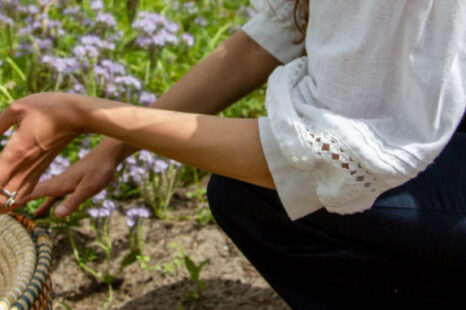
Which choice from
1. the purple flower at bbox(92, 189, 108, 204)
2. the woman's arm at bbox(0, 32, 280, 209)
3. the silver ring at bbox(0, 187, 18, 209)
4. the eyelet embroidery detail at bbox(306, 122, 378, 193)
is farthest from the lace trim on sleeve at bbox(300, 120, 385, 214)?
the purple flower at bbox(92, 189, 108, 204)

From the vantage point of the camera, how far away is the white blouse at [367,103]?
0.99 m

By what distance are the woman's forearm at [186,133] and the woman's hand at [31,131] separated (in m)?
0.02

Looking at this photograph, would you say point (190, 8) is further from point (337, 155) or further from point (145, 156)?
point (337, 155)

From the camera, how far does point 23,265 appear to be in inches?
47.0

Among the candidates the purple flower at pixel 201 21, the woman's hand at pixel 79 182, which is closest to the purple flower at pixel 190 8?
the purple flower at pixel 201 21

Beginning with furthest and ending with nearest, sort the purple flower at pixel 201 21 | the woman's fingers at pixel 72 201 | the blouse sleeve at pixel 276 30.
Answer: the purple flower at pixel 201 21, the blouse sleeve at pixel 276 30, the woman's fingers at pixel 72 201

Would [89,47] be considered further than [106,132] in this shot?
Yes

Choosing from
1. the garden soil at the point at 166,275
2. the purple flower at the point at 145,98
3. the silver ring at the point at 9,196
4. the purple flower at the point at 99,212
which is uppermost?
the silver ring at the point at 9,196

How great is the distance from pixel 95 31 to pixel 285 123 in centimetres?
139

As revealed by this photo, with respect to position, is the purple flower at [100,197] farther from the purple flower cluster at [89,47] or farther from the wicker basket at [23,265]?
the purple flower cluster at [89,47]

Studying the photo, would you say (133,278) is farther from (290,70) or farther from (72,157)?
(290,70)

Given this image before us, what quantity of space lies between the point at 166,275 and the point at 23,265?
66 centimetres

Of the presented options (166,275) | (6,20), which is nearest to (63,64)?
(6,20)

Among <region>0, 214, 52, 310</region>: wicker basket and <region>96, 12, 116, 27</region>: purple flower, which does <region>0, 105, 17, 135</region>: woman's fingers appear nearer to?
<region>0, 214, 52, 310</region>: wicker basket
